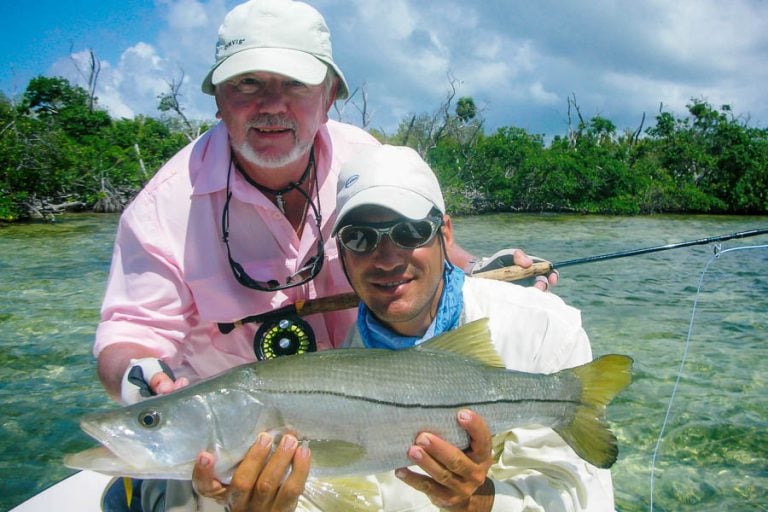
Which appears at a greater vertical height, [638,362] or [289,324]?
[289,324]

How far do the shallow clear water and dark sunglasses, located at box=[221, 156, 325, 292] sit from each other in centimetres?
312

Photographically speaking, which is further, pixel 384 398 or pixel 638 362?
pixel 638 362

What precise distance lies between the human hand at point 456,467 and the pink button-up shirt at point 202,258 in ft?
5.33

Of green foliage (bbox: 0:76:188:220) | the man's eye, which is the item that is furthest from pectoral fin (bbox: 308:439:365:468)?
green foliage (bbox: 0:76:188:220)

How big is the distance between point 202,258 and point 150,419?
1482 millimetres

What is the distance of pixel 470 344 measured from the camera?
2.44 metres

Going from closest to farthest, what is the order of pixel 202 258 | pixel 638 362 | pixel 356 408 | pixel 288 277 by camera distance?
pixel 356 408 → pixel 202 258 → pixel 288 277 → pixel 638 362

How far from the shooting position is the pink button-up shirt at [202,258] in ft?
11.0

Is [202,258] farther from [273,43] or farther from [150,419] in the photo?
[150,419]

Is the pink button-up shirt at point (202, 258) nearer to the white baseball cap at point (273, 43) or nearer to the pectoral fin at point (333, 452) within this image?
the white baseball cap at point (273, 43)

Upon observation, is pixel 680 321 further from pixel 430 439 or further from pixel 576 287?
pixel 430 439

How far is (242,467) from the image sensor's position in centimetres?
214

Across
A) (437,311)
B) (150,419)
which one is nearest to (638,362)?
(437,311)

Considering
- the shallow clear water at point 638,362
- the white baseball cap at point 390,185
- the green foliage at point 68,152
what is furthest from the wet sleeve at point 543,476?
the green foliage at point 68,152
